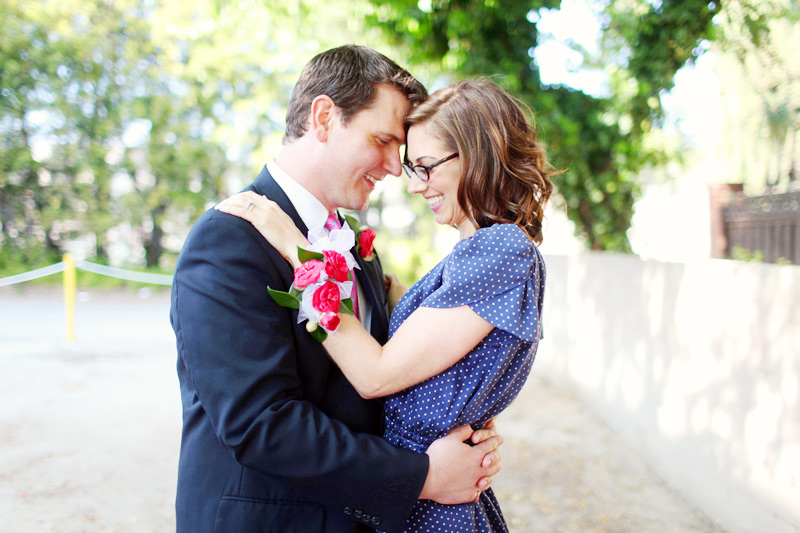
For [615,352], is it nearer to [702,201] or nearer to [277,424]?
[702,201]

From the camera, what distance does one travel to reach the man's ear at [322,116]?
1.88 metres

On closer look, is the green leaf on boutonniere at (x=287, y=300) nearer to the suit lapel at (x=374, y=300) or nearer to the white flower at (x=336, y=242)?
the white flower at (x=336, y=242)

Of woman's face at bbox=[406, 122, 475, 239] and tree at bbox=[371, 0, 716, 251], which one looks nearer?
woman's face at bbox=[406, 122, 475, 239]

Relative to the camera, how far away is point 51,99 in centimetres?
1497

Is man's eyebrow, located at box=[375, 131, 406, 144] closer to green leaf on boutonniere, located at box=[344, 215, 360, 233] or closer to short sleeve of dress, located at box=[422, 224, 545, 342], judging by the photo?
green leaf on boutonniere, located at box=[344, 215, 360, 233]

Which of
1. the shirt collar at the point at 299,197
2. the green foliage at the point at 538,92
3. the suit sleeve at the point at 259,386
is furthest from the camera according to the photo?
the green foliage at the point at 538,92

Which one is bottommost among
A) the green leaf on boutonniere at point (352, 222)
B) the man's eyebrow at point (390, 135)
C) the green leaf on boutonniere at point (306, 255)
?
the green leaf on boutonniere at point (306, 255)

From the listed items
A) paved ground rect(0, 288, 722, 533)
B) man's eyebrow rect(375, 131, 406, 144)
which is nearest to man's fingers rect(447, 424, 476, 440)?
man's eyebrow rect(375, 131, 406, 144)

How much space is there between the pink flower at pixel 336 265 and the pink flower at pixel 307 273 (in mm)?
18

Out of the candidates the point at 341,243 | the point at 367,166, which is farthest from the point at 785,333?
the point at 341,243

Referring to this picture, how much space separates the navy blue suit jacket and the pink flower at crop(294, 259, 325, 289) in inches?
3.1

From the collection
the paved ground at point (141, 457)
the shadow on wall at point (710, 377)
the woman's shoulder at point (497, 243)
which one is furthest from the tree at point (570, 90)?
the woman's shoulder at point (497, 243)

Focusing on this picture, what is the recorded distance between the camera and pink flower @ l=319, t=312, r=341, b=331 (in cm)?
142

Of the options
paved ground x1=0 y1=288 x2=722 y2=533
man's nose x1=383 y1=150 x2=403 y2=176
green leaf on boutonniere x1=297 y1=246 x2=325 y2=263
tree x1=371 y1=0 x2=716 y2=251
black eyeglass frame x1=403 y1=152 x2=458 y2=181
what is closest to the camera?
green leaf on boutonniere x1=297 y1=246 x2=325 y2=263
